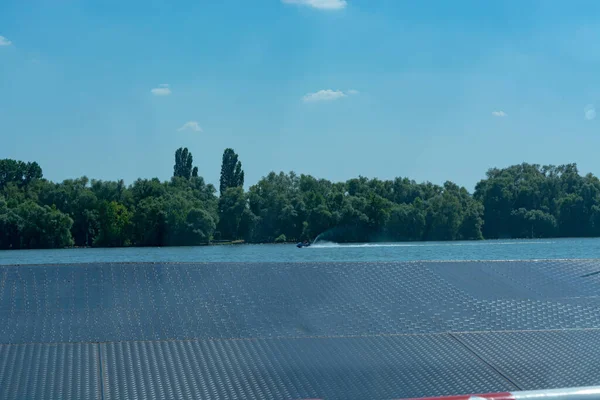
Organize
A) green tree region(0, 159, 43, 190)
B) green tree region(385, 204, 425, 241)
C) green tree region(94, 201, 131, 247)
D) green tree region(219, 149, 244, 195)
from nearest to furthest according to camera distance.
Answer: green tree region(94, 201, 131, 247) → green tree region(385, 204, 425, 241) → green tree region(0, 159, 43, 190) → green tree region(219, 149, 244, 195)

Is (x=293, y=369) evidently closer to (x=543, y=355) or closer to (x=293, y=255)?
(x=543, y=355)

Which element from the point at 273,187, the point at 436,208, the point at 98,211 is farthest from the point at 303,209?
the point at 98,211

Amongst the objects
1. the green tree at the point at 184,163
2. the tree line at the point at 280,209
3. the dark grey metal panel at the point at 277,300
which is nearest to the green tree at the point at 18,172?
the tree line at the point at 280,209

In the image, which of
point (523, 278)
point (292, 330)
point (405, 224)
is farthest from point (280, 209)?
point (292, 330)

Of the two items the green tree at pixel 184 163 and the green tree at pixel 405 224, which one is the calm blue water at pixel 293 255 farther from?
the green tree at pixel 184 163

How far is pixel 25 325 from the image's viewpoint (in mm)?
6824

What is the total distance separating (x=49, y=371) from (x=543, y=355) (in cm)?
441

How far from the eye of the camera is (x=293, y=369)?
6.16 m

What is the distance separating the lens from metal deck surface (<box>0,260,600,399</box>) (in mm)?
5898

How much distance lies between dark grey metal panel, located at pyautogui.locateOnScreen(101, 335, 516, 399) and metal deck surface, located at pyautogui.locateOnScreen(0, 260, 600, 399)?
16mm

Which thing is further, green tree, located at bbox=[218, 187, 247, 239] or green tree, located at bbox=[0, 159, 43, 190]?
green tree, located at bbox=[0, 159, 43, 190]

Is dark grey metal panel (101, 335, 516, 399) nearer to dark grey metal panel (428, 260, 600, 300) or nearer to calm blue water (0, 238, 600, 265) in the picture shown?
dark grey metal panel (428, 260, 600, 300)

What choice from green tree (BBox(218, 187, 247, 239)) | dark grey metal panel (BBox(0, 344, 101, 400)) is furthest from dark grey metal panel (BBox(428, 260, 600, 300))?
green tree (BBox(218, 187, 247, 239))

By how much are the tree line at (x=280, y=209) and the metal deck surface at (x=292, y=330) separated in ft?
151
